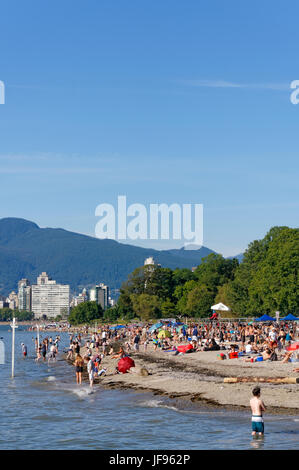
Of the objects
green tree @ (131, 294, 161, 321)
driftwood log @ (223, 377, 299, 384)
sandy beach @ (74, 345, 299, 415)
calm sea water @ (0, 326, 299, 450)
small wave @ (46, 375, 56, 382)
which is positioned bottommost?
small wave @ (46, 375, 56, 382)

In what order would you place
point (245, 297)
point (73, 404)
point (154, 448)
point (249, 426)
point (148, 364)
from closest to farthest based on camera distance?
point (154, 448) < point (249, 426) < point (73, 404) < point (148, 364) < point (245, 297)

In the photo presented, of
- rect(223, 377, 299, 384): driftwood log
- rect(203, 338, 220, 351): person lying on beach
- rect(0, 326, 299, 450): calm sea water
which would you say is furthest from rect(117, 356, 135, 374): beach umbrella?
rect(203, 338, 220, 351): person lying on beach

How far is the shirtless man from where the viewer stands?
61.9 feet

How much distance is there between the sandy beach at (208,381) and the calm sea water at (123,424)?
133 cm

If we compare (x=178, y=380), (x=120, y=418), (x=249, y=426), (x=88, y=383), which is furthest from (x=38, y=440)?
(x=88, y=383)

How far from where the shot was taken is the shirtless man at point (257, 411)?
1886cm

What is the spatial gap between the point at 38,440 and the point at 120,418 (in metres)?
4.41

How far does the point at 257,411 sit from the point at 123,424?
7.12 m

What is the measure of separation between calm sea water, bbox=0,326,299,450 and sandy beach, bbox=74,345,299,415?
1.33 m

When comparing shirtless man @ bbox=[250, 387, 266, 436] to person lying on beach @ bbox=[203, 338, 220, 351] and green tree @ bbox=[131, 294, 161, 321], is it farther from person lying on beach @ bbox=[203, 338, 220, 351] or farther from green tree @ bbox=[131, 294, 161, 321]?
green tree @ bbox=[131, 294, 161, 321]

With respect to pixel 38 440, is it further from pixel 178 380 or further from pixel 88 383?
pixel 88 383

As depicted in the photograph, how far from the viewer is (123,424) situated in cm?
2453

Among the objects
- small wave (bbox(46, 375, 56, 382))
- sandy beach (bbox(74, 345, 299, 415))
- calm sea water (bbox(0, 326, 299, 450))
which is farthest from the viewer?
small wave (bbox(46, 375, 56, 382))

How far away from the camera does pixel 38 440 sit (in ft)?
73.4
